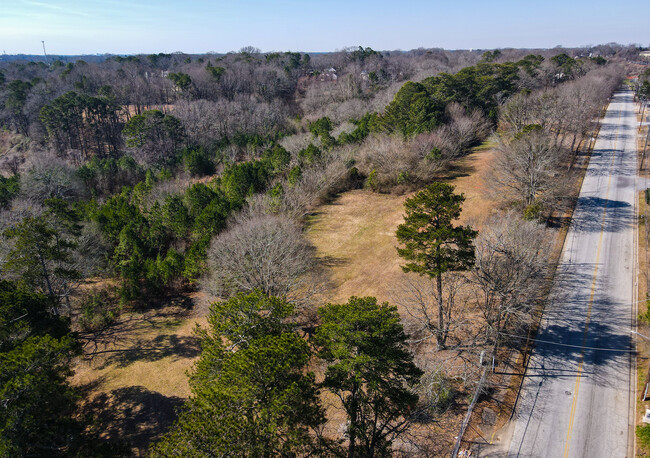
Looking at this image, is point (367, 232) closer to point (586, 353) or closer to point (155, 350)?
point (586, 353)

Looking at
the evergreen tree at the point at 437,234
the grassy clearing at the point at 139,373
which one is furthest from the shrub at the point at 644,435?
the grassy clearing at the point at 139,373

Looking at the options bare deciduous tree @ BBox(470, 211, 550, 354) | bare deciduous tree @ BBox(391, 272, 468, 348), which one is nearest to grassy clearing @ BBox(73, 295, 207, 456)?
bare deciduous tree @ BBox(391, 272, 468, 348)

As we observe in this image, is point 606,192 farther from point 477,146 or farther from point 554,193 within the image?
point 477,146

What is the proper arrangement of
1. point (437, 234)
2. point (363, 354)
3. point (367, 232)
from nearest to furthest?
point (363, 354), point (437, 234), point (367, 232)

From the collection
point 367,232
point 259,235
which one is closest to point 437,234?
point 259,235

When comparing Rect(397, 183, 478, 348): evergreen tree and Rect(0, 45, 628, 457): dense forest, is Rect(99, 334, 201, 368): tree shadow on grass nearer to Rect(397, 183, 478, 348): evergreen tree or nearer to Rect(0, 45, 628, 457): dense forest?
Rect(0, 45, 628, 457): dense forest

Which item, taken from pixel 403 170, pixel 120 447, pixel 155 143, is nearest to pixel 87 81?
pixel 155 143
